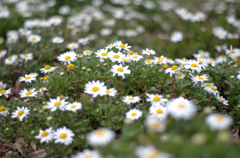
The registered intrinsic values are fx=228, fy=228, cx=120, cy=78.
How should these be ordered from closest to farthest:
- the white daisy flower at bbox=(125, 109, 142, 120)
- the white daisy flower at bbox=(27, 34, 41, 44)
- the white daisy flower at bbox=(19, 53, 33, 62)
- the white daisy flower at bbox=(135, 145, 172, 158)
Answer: the white daisy flower at bbox=(135, 145, 172, 158) < the white daisy flower at bbox=(125, 109, 142, 120) < the white daisy flower at bbox=(19, 53, 33, 62) < the white daisy flower at bbox=(27, 34, 41, 44)

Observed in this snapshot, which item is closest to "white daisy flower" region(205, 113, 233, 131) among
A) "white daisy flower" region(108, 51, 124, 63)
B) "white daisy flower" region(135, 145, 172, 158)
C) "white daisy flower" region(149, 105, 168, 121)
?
"white daisy flower" region(135, 145, 172, 158)

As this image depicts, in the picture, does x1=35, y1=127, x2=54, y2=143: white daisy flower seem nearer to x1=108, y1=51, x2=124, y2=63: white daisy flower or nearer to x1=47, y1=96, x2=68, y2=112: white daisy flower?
x1=47, y1=96, x2=68, y2=112: white daisy flower

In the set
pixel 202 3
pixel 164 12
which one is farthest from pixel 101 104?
pixel 202 3

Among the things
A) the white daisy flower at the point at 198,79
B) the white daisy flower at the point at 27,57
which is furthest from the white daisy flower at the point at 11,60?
the white daisy flower at the point at 198,79

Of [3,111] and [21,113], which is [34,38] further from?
[21,113]

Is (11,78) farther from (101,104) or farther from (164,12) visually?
(164,12)

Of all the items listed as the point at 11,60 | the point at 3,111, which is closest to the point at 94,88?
the point at 3,111
